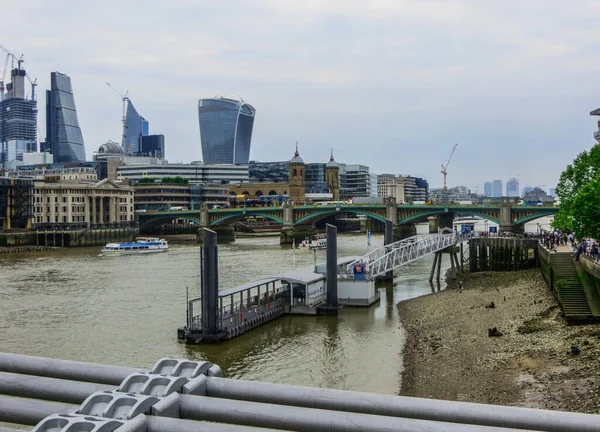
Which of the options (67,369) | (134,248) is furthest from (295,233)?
(67,369)

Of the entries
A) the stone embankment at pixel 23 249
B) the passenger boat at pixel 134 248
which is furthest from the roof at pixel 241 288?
the stone embankment at pixel 23 249

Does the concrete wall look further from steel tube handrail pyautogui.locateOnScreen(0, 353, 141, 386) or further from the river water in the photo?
steel tube handrail pyautogui.locateOnScreen(0, 353, 141, 386)

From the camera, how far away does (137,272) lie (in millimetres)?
62344

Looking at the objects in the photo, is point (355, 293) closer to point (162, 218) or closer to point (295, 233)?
point (295, 233)

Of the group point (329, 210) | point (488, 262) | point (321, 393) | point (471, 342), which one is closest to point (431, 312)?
point (471, 342)

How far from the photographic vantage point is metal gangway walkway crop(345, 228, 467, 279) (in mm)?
41669

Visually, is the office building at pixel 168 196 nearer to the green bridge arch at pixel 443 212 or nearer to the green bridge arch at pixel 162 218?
the green bridge arch at pixel 162 218

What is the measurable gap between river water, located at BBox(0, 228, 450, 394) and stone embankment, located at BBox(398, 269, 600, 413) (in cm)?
133

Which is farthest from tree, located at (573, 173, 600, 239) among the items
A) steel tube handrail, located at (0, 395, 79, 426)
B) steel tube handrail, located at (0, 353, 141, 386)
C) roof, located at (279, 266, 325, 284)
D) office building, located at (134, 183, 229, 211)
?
office building, located at (134, 183, 229, 211)

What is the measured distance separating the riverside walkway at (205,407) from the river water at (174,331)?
17986 millimetres

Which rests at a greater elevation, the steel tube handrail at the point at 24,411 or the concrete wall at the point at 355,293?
the steel tube handrail at the point at 24,411

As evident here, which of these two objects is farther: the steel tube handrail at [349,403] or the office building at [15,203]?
the office building at [15,203]

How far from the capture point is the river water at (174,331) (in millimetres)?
26203

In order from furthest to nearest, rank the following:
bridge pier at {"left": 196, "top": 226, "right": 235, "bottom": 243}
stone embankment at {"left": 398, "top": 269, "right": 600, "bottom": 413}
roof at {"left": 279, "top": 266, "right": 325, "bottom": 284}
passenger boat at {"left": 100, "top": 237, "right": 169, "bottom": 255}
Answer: bridge pier at {"left": 196, "top": 226, "right": 235, "bottom": 243} → passenger boat at {"left": 100, "top": 237, "right": 169, "bottom": 255} → roof at {"left": 279, "top": 266, "right": 325, "bottom": 284} → stone embankment at {"left": 398, "top": 269, "right": 600, "bottom": 413}
